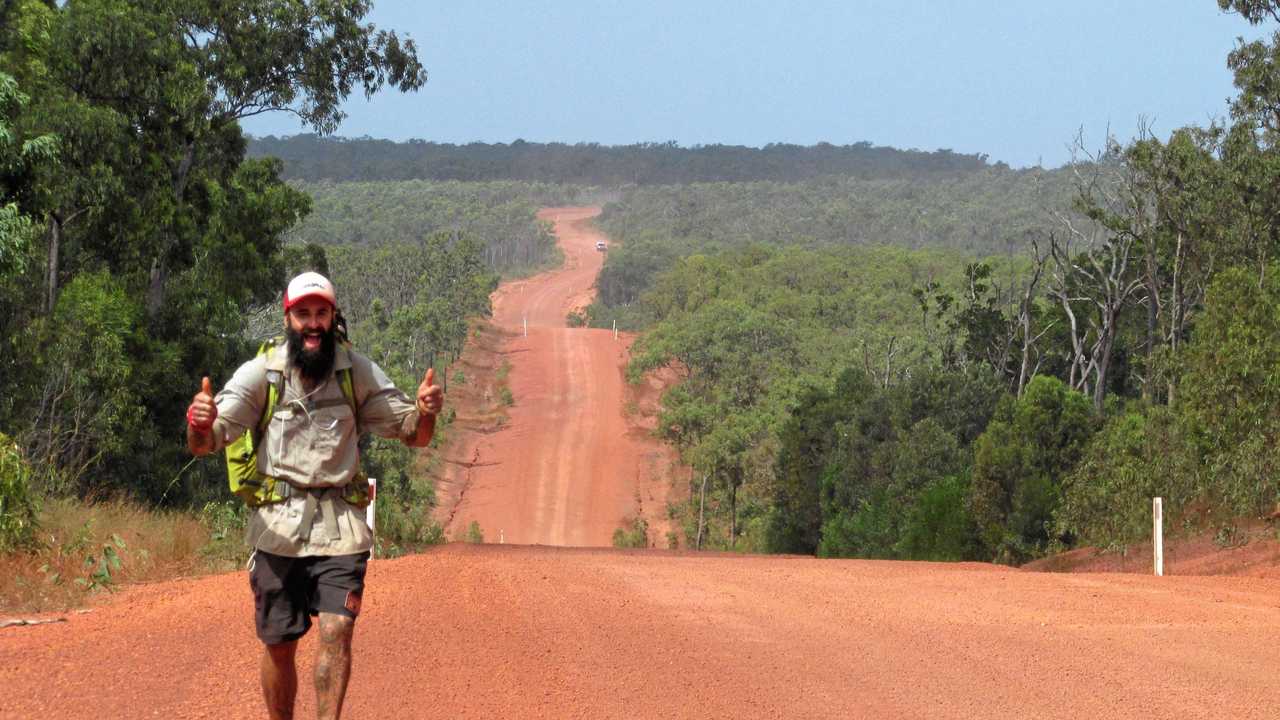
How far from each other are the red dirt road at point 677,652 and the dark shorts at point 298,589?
137cm

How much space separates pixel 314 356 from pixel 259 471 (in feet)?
1.53

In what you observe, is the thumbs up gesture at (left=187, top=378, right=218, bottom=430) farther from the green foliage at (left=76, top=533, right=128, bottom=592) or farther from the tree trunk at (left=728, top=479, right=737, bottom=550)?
the tree trunk at (left=728, top=479, right=737, bottom=550)

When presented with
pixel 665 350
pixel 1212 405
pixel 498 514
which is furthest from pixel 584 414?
pixel 1212 405

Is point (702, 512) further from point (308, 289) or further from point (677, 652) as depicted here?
point (308, 289)

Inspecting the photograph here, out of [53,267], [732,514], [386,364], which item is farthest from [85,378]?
[386,364]

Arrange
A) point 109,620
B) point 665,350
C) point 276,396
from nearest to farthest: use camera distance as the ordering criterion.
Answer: point 276,396
point 109,620
point 665,350

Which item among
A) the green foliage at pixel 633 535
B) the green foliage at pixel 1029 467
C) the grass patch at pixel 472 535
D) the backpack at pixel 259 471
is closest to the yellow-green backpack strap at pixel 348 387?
the backpack at pixel 259 471

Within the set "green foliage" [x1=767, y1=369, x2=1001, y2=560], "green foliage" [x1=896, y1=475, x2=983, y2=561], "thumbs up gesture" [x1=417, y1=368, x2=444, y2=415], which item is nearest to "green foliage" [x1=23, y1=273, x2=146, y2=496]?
"green foliage" [x1=896, y1=475, x2=983, y2=561]

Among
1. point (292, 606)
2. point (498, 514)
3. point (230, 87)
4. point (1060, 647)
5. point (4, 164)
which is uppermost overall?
point (230, 87)

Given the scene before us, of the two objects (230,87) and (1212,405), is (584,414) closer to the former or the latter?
(230,87)

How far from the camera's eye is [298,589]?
5.50 meters

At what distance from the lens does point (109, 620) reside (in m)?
8.84

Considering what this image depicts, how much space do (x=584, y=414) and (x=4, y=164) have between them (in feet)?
165

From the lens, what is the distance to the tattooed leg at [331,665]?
17.5 feet
